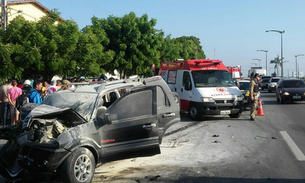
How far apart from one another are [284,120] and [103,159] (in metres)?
10.8

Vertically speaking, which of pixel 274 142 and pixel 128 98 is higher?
pixel 128 98

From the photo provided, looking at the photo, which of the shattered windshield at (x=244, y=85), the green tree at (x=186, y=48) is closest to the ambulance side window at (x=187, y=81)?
the shattered windshield at (x=244, y=85)

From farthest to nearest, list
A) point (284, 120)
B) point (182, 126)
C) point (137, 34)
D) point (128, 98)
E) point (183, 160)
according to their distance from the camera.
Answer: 1. point (137, 34)
2. point (284, 120)
3. point (182, 126)
4. point (183, 160)
5. point (128, 98)

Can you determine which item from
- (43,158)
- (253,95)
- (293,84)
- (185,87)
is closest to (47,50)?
(185,87)

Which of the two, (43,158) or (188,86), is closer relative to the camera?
(43,158)

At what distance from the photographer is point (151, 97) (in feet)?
25.3

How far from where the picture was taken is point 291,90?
78.0 feet

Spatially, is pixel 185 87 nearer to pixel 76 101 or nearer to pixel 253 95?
pixel 253 95

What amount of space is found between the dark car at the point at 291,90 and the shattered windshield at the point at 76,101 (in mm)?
18581

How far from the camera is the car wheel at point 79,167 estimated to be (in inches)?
244

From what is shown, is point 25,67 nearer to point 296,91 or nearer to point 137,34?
point 137,34

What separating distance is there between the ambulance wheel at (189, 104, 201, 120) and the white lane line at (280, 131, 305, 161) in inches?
162

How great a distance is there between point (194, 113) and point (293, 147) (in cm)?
630

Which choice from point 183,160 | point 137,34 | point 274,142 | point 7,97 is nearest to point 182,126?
point 274,142
